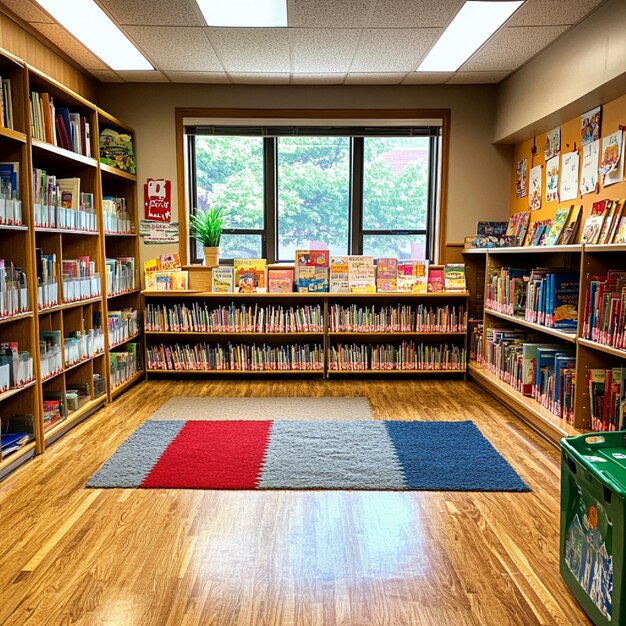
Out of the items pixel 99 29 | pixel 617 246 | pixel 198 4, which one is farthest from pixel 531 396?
pixel 99 29

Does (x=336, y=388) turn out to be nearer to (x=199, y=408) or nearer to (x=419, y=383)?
(x=419, y=383)

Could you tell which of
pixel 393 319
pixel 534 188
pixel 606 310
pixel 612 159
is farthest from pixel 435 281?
pixel 606 310

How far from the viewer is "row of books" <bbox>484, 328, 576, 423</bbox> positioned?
346 cm

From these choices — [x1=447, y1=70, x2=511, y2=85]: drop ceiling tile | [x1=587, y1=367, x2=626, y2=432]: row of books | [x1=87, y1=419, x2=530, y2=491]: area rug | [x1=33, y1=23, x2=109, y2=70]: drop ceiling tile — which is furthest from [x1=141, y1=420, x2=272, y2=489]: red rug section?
[x1=447, y1=70, x2=511, y2=85]: drop ceiling tile

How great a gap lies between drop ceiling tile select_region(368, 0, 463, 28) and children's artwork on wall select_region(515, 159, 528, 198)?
5.90 feet

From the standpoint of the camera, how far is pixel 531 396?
403cm

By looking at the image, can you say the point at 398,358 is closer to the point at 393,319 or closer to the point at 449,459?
the point at 393,319

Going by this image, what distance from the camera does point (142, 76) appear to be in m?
5.00

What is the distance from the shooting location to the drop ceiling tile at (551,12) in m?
3.34

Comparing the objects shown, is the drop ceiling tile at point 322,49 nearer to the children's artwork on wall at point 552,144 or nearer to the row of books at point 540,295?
the children's artwork on wall at point 552,144

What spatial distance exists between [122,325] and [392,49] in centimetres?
310

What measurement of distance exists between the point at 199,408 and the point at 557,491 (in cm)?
256

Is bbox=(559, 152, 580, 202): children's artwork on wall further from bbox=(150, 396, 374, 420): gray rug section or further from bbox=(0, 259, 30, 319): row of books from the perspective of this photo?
bbox=(0, 259, 30, 319): row of books

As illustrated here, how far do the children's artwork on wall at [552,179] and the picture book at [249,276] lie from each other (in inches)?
99.7
